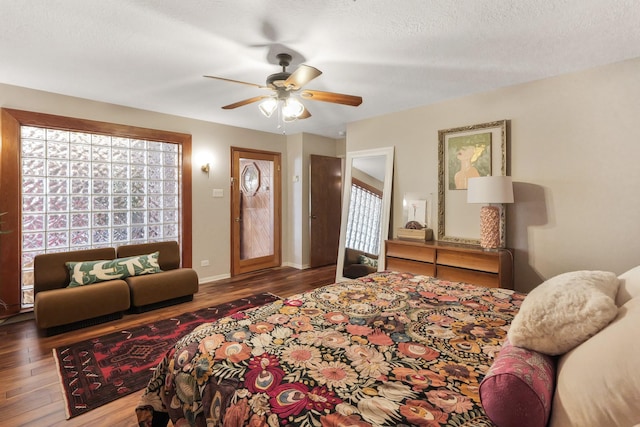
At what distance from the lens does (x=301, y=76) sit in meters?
2.14

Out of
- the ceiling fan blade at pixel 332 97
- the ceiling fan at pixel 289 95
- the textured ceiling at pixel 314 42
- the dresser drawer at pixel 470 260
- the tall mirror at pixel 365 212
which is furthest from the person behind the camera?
the tall mirror at pixel 365 212

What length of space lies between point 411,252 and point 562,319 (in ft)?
8.86

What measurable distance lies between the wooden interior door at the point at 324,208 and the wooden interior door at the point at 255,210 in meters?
0.63

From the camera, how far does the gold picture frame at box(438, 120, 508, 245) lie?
331 cm

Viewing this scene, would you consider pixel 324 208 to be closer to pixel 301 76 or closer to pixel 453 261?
pixel 453 261

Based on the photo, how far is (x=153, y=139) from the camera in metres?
4.12

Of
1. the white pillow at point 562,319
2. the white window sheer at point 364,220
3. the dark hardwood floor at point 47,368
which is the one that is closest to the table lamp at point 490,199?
the white window sheer at point 364,220

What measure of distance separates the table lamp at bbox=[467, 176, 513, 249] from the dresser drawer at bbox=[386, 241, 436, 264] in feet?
1.78

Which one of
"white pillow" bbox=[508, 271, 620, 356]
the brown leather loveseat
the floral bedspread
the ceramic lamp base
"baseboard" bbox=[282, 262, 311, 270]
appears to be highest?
the ceramic lamp base

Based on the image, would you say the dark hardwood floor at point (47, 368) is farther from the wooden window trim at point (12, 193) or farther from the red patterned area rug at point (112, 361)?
the wooden window trim at point (12, 193)

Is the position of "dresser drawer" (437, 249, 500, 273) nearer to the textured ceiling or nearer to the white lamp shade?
the white lamp shade

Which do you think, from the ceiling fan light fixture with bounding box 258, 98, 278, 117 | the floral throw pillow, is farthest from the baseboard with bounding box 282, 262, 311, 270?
the floral throw pillow

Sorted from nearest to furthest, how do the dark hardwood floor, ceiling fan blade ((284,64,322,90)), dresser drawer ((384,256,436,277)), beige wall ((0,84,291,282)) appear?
the dark hardwood floor, ceiling fan blade ((284,64,322,90)), dresser drawer ((384,256,436,277)), beige wall ((0,84,291,282))

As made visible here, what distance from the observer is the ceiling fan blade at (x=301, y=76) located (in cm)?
205
